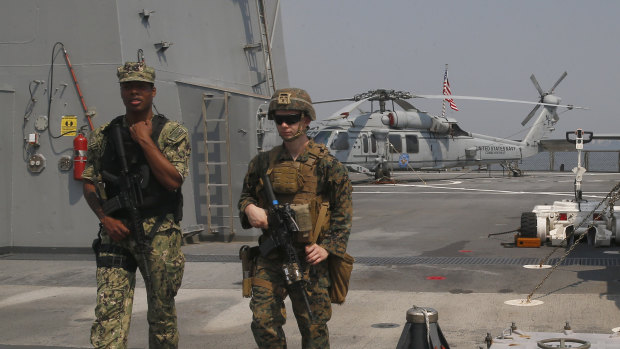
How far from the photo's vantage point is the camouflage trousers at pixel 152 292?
4.15 metres

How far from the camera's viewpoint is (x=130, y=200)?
423 centimetres

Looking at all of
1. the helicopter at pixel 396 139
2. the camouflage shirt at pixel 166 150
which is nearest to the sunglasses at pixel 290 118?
the camouflage shirt at pixel 166 150

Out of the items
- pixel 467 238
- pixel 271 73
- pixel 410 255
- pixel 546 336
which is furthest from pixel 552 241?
pixel 546 336

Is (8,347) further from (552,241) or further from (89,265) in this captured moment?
(552,241)

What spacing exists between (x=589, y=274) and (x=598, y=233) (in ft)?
7.26

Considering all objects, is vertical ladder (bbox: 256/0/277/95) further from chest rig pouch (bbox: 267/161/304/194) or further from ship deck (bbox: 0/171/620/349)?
chest rig pouch (bbox: 267/161/304/194)

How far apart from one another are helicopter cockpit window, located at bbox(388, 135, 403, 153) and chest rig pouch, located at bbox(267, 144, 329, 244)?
25.0 meters

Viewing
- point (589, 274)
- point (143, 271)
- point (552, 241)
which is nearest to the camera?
point (143, 271)

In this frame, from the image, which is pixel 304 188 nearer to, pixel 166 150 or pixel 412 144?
pixel 166 150

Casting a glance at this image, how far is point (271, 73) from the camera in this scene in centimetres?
1228

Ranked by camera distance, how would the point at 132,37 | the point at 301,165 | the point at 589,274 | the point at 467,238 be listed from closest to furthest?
the point at 301,165
the point at 589,274
the point at 132,37
the point at 467,238

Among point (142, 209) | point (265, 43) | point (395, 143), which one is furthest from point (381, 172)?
point (142, 209)

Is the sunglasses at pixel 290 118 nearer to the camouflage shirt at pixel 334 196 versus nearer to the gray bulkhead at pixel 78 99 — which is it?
the camouflage shirt at pixel 334 196

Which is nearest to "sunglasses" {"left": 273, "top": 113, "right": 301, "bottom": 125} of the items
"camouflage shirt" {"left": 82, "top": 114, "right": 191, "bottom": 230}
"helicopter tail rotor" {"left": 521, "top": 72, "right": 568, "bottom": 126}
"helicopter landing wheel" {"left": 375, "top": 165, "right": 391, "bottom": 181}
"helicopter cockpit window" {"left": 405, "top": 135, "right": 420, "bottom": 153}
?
"camouflage shirt" {"left": 82, "top": 114, "right": 191, "bottom": 230}
